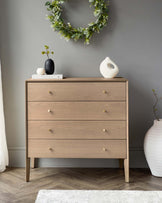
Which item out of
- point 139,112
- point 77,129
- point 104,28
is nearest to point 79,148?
point 77,129

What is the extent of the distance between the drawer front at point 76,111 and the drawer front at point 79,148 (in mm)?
228

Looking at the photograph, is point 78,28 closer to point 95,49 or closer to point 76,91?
point 95,49

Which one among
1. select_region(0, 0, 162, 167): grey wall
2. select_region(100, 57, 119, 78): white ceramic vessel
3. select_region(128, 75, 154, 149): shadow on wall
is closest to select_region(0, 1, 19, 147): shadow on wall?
select_region(0, 0, 162, 167): grey wall

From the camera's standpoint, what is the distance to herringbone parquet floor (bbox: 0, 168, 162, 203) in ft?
8.05

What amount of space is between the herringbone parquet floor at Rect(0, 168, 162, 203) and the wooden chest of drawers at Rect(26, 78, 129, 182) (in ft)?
0.42

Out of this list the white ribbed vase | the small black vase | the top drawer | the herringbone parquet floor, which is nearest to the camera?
the herringbone parquet floor

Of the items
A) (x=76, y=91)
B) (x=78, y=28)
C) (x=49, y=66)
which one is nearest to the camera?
(x=76, y=91)

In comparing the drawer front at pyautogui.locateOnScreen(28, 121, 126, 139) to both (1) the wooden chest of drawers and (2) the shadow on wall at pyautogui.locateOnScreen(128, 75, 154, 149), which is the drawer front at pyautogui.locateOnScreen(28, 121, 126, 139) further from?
(2) the shadow on wall at pyautogui.locateOnScreen(128, 75, 154, 149)

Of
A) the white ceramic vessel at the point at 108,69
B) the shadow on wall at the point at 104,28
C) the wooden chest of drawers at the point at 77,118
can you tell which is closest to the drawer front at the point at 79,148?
the wooden chest of drawers at the point at 77,118

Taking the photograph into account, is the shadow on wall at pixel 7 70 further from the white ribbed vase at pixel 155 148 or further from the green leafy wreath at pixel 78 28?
the white ribbed vase at pixel 155 148

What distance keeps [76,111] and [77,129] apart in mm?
171

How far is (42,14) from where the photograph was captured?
10.0 feet

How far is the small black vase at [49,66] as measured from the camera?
2849 millimetres

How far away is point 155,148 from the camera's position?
108 inches
